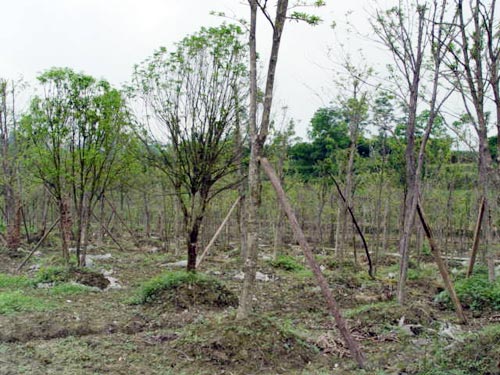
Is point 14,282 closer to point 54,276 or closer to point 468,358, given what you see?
point 54,276

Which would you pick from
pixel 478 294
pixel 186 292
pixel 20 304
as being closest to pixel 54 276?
pixel 20 304

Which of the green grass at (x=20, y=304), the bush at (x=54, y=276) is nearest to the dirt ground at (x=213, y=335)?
the green grass at (x=20, y=304)

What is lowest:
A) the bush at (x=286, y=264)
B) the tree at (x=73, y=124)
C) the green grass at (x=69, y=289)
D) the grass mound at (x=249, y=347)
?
the bush at (x=286, y=264)

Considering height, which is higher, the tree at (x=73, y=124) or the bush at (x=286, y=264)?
the tree at (x=73, y=124)

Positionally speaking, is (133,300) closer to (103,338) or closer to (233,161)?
(103,338)

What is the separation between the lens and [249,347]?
18.3 feet

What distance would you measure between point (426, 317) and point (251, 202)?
338 centimetres

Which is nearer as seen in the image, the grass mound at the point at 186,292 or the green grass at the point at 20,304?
the green grass at the point at 20,304

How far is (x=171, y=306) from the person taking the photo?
27.7 ft

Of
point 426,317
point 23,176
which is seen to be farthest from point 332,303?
point 23,176

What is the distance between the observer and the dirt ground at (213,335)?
17.7 feet

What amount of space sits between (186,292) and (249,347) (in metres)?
3.44

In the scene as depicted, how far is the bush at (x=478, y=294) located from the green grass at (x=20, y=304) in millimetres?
7140

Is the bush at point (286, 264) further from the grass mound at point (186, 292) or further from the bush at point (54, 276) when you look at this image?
the bush at point (54, 276)
